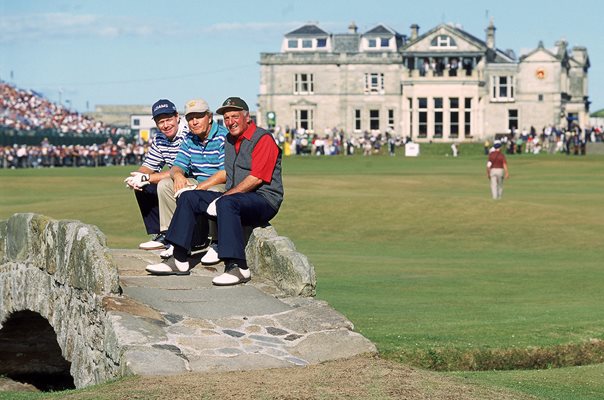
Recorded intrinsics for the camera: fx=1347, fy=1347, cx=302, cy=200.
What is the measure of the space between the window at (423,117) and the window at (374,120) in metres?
4.46

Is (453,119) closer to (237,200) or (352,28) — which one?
(352,28)

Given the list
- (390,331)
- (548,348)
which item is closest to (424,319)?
(390,331)

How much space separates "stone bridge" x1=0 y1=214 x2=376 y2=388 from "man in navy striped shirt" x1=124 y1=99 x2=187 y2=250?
26.7 inches

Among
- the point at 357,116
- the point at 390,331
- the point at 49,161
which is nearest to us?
the point at 390,331

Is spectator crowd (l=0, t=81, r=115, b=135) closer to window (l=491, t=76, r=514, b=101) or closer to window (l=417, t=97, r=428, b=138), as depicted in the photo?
window (l=417, t=97, r=428, b=138)

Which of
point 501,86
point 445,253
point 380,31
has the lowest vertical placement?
point 445,253

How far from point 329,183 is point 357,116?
7103 cm

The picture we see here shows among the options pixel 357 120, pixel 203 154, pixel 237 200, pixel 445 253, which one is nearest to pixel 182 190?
pixel 203 154

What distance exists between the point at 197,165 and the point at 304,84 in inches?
4288

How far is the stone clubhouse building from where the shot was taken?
394ft

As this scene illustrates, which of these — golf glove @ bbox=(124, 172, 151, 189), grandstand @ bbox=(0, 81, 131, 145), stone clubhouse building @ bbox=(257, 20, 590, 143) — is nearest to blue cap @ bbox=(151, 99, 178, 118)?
golf glove @ bbox=(124, 172, 151, 189)

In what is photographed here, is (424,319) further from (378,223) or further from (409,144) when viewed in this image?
(409,144)

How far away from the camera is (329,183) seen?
53688 mm

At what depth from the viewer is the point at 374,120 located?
124 m
